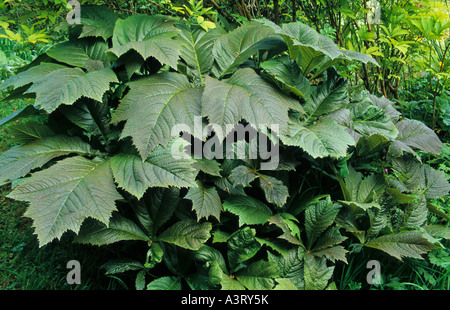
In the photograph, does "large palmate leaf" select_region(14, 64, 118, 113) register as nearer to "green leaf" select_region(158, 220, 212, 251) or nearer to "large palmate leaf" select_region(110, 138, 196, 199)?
"large palmate leaf" select_region(110, 138, 196, 199)

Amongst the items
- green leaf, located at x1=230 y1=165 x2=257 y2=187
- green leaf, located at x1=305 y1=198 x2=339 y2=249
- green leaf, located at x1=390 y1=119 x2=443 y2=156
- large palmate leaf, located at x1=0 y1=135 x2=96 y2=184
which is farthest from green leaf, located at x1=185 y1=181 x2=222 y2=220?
green leaf, located at x1=390 y1=119 x2=443 y2=156

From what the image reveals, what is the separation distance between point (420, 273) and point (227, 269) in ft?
3.12

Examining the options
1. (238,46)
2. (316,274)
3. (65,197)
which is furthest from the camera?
(238,46)

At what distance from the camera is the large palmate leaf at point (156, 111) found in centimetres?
149

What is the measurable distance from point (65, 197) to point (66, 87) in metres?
0.51

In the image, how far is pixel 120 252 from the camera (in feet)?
6.09

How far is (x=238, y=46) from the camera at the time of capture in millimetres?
1952

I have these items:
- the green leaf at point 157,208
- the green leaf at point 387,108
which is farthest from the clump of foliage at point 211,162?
the green leaf at point 387,108

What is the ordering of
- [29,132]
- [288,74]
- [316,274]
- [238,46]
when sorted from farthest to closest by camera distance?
[238,46]
[288,74]
[29,132]
[316,274]

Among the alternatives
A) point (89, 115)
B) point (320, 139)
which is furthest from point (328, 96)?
point (89, 115)

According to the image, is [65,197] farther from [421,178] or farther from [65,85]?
[421,178]

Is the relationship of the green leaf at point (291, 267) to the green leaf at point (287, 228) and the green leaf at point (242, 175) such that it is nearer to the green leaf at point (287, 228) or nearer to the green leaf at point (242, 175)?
the green leaf at point (287, 228)
